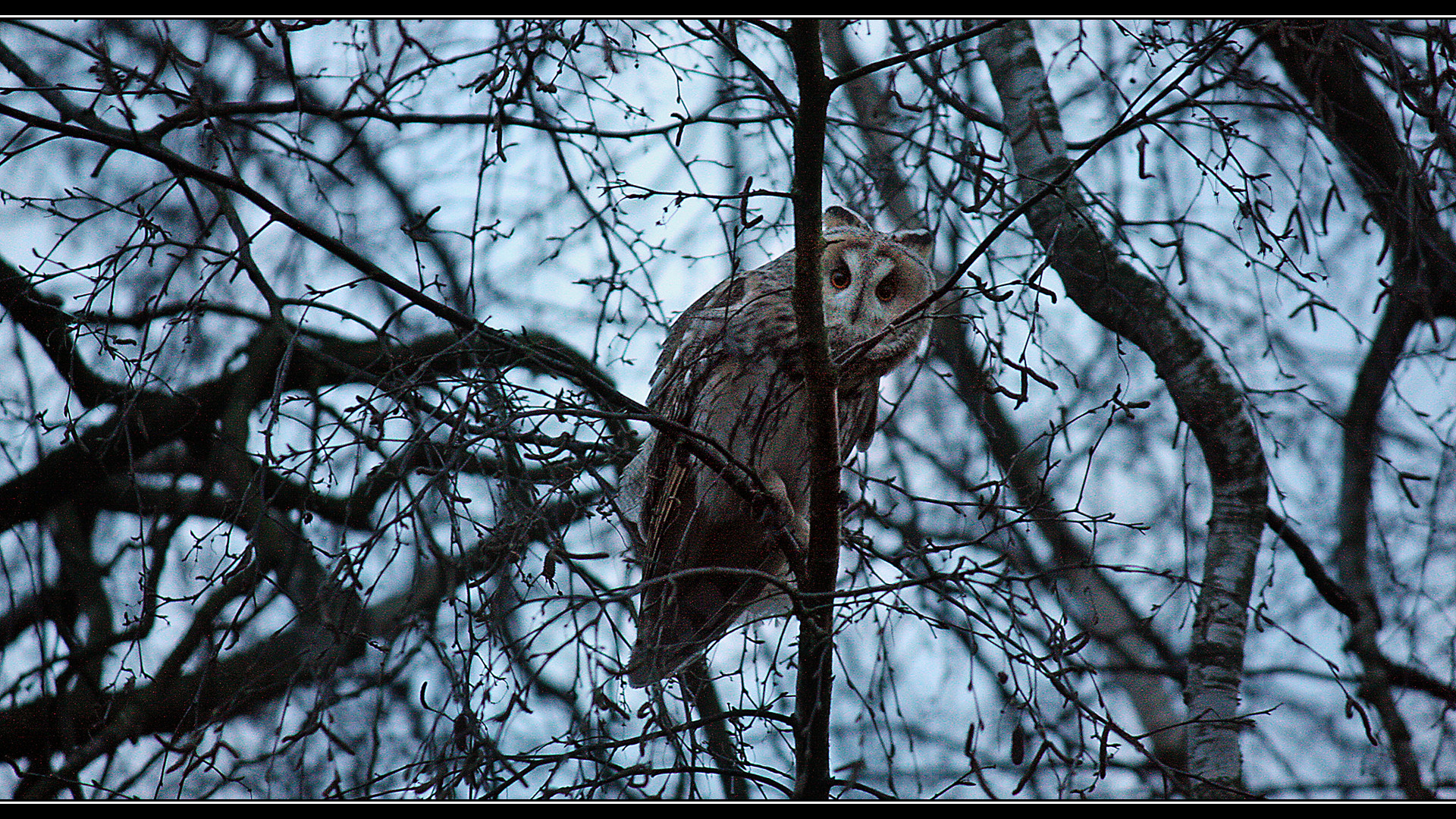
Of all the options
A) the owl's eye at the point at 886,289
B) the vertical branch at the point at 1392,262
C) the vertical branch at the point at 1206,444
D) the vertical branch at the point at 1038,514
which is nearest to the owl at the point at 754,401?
the owl's eye at the point at 886,289

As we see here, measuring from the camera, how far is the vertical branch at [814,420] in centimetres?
196

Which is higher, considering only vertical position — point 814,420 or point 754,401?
point 754,401

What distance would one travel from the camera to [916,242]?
10.3 ft

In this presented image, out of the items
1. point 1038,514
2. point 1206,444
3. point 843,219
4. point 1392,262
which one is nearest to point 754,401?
point 843,219

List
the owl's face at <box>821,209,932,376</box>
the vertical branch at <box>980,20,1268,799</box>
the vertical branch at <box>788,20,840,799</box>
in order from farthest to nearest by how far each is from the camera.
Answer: the owl's face at <box>821,209,932,376</box>, the vertical branch at <box>980,20,1268,799</box>, the vertical branch at <box>788,20,840,799</box>

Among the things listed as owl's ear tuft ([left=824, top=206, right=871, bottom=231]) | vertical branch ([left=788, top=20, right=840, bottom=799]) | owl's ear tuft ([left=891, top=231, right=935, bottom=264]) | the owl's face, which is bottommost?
vertical branch ([left=788, top=20, right=840, bottom=799])

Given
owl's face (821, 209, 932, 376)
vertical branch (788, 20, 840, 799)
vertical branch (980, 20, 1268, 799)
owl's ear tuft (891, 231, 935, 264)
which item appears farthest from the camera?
owl's ear tuft (891, 231, 935, 264)

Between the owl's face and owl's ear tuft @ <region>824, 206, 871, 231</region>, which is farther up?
owl's ear tuft @ <region>824, 206, 871, 231</region>

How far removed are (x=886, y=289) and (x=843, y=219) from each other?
0.94 feet

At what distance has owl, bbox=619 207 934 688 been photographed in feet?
9.75

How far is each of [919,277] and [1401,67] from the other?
4.06 ft

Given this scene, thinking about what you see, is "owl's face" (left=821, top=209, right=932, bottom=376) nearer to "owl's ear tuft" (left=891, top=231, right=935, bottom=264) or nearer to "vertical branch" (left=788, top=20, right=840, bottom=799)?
"owl's ear tuft" (left=891, top=231, right=935, bottom=264)

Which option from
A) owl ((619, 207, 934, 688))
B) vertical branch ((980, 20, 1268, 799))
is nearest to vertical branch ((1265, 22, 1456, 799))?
vertical branch ((980, 20, 1268, 799))

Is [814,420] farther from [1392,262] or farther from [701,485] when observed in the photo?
[1392,262]
